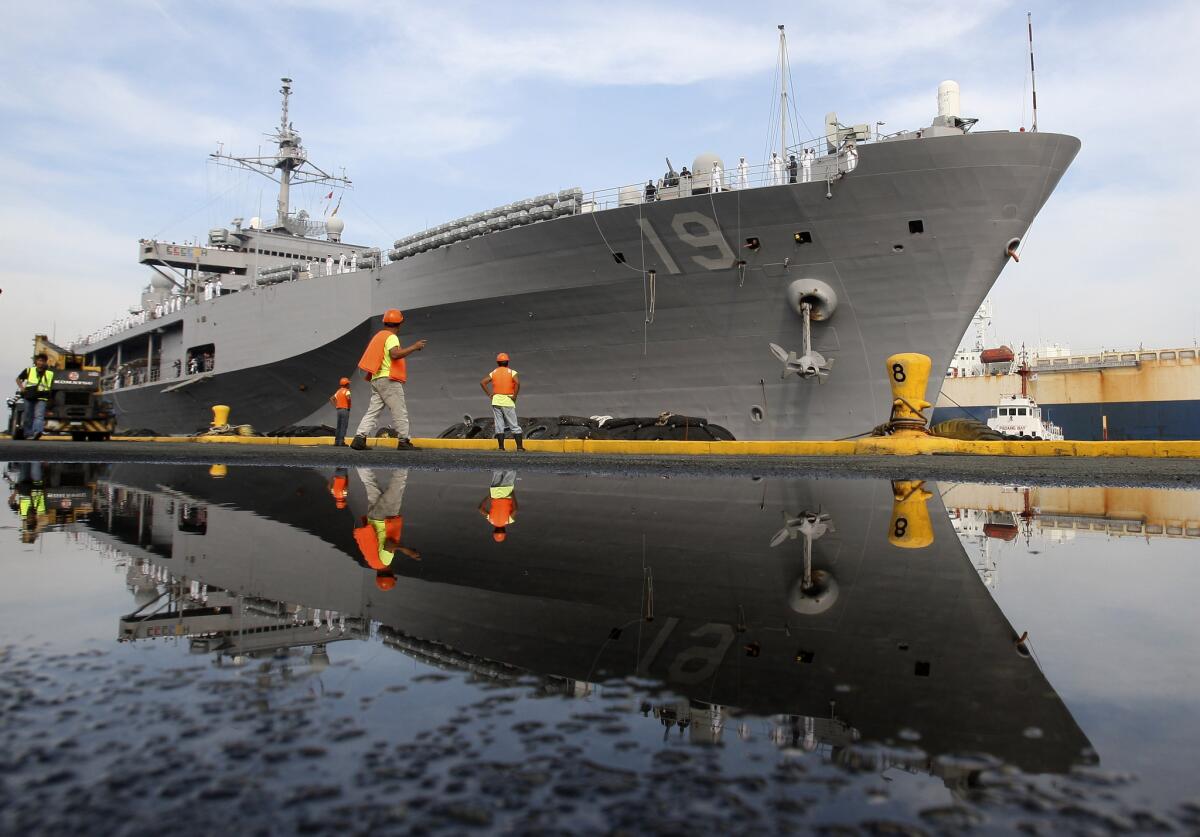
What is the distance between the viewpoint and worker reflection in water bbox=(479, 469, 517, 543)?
159 inches

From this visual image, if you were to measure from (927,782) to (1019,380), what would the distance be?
165 ft

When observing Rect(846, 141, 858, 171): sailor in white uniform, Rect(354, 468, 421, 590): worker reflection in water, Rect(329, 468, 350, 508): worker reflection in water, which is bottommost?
Rect(354, 468, 421, 590): worker reflection in water

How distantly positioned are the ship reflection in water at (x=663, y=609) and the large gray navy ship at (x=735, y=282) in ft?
32.0

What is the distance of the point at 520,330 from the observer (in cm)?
1664

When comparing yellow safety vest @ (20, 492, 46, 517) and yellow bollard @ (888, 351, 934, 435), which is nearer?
yellow safety vest @ (20, 492, 46, 517)

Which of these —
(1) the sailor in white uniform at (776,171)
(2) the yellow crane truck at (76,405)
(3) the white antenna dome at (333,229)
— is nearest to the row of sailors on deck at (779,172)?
(1) the sailor in white uniform at (776,171)

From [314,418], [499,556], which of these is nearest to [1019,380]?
[314,418]

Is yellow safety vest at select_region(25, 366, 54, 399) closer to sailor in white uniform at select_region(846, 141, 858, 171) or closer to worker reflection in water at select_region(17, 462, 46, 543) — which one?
worker reflection in water at select_region(17, 462, 46, 543)

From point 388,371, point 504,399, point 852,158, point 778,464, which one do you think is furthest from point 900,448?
point 388,371

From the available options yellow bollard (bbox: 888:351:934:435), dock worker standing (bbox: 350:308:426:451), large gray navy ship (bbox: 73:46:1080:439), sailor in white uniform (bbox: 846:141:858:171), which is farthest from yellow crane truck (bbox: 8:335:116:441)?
yellow bollard (bbox: 888:351:934:435)

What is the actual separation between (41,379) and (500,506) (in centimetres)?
1805

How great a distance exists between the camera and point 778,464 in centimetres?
871

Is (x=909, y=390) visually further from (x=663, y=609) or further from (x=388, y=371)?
(x=663, y=609)

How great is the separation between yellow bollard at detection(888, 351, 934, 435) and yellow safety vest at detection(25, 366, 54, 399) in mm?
18279
